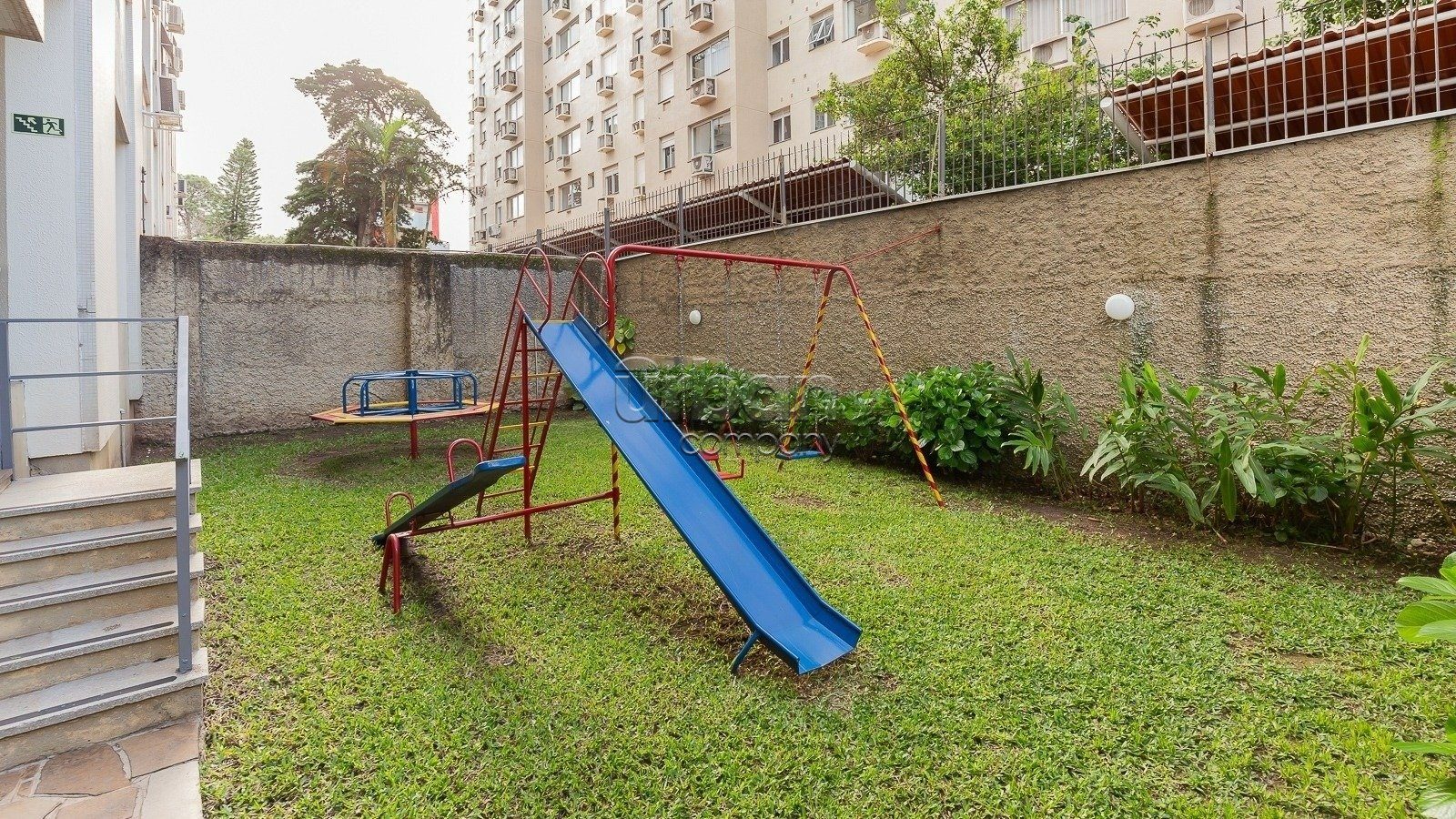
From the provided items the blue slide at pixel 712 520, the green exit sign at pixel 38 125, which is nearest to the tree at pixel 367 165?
the green exit sign at pixel 38 125

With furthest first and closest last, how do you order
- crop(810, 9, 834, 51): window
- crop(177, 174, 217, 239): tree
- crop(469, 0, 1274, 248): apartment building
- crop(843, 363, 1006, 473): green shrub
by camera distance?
crop(177, 174, 217, 239): tree
crop(810, 9, 834, 51): window
crop(469, 0, 1274, 248): apartment building
crop(843, 363, 1006, 473): green shrub

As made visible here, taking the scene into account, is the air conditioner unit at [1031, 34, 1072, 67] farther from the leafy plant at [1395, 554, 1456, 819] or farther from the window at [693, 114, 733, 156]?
the leafy plant at [1395, 554, 1456, 819]

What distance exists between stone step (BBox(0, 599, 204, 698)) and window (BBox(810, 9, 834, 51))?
60.9ft

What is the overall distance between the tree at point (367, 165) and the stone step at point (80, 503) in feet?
68.1

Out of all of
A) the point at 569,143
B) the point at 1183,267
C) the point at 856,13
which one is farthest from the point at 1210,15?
the point at 569,143

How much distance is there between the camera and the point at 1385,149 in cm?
435

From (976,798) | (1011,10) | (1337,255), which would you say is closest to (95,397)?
(976,798)

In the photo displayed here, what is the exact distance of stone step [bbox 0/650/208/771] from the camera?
225cm

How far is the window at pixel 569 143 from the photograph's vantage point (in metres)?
26.3

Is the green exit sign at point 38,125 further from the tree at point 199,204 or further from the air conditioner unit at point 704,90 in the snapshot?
the tree at point 199,204

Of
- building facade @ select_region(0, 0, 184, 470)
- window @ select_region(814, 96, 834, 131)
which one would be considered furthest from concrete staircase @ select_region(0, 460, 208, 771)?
window @ select_region(814, 96, 834, 131)

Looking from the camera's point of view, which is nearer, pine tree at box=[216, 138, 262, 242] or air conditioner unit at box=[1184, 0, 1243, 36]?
air conditioner unit at box=[1184, 0, 1243, 36]

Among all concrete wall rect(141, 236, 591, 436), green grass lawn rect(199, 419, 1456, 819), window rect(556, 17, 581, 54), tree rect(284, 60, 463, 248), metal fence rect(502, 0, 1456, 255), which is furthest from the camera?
window rect(556, 17, 581, 54)

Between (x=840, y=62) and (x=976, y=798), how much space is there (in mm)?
18019
